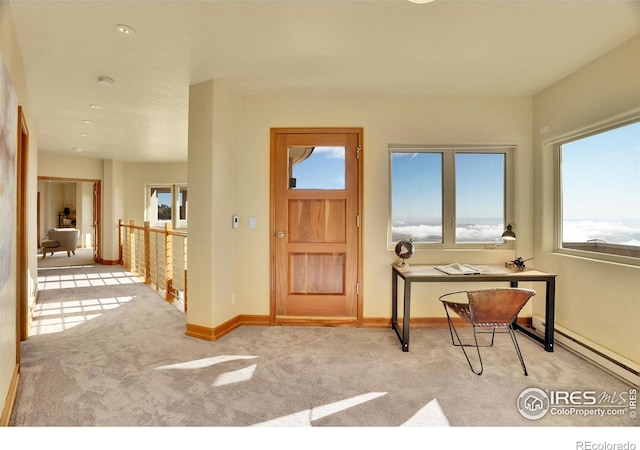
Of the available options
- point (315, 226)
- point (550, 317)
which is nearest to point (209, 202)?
point (315, 226)

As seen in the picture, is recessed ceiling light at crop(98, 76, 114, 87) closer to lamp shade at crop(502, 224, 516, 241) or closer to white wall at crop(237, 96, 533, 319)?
white wall at crop(237, 96, 533, 319)

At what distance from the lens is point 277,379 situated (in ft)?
7.58

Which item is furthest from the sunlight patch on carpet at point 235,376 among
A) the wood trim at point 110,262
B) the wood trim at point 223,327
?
the wood trim at point 110,262

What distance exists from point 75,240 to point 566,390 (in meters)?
10.6

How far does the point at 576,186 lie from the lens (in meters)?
2.96

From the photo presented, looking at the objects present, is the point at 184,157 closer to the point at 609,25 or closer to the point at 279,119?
the point at 279,119

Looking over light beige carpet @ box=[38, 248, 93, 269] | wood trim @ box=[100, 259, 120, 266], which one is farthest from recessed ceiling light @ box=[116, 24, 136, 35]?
light beige carpet @ box=[38, 248, 93, 269]

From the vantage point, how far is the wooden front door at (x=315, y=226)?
11.3 feet

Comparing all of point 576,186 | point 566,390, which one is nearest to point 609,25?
point 576,186

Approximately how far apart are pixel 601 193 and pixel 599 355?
4.40 feet

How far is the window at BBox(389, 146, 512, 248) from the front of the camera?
346 cm

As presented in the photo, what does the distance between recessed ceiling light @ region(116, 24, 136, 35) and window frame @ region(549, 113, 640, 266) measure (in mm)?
3726

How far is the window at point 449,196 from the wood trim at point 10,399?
10.6ft

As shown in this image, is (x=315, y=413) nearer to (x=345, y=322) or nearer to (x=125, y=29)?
(x=345, y=322)
